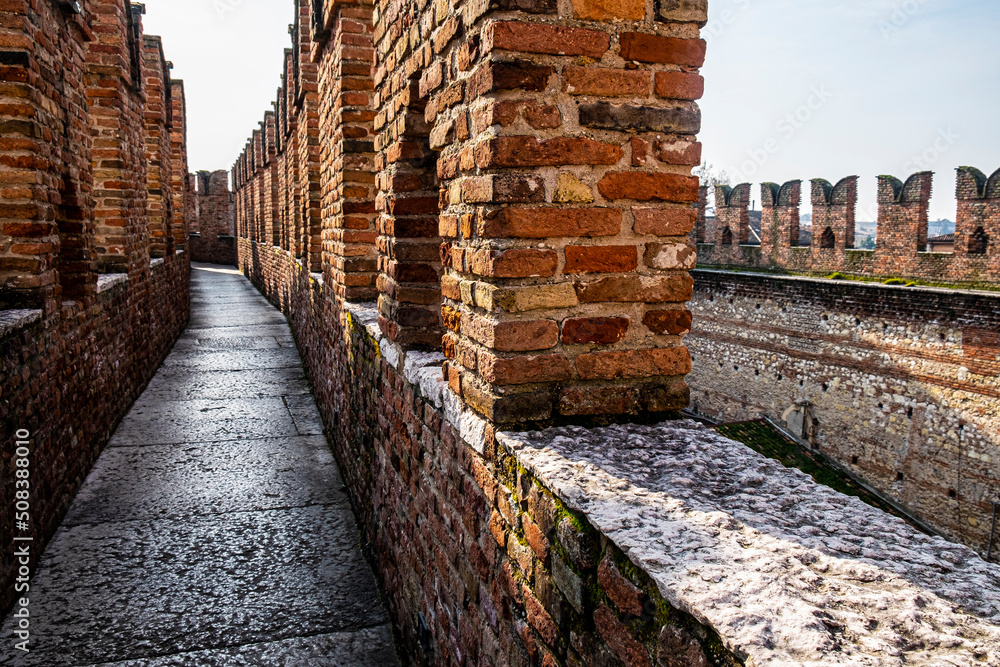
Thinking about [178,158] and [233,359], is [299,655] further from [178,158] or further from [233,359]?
[178,158]

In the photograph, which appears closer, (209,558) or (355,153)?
(209,558)

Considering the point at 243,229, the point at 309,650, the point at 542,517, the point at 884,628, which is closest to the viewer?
the point at 884,628

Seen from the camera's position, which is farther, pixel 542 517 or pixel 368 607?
pixel 368 607

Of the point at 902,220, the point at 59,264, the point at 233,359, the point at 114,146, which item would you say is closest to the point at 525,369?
the point at 59,264

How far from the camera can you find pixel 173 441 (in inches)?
211

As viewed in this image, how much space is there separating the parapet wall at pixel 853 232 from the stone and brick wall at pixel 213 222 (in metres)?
19.3

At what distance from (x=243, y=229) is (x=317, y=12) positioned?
2016 centimetres

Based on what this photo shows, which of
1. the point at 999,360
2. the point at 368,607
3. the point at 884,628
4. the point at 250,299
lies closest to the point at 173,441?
the point at 368,607

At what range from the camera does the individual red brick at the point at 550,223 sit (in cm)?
178

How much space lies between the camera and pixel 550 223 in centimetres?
181

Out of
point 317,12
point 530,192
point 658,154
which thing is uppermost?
point 317,12

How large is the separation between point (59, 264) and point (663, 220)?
14.5ft

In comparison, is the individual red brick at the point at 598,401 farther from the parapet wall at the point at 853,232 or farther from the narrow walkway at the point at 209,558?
the parapet wall at the point at 853,232

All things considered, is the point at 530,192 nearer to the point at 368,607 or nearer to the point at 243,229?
the point at 368,607
